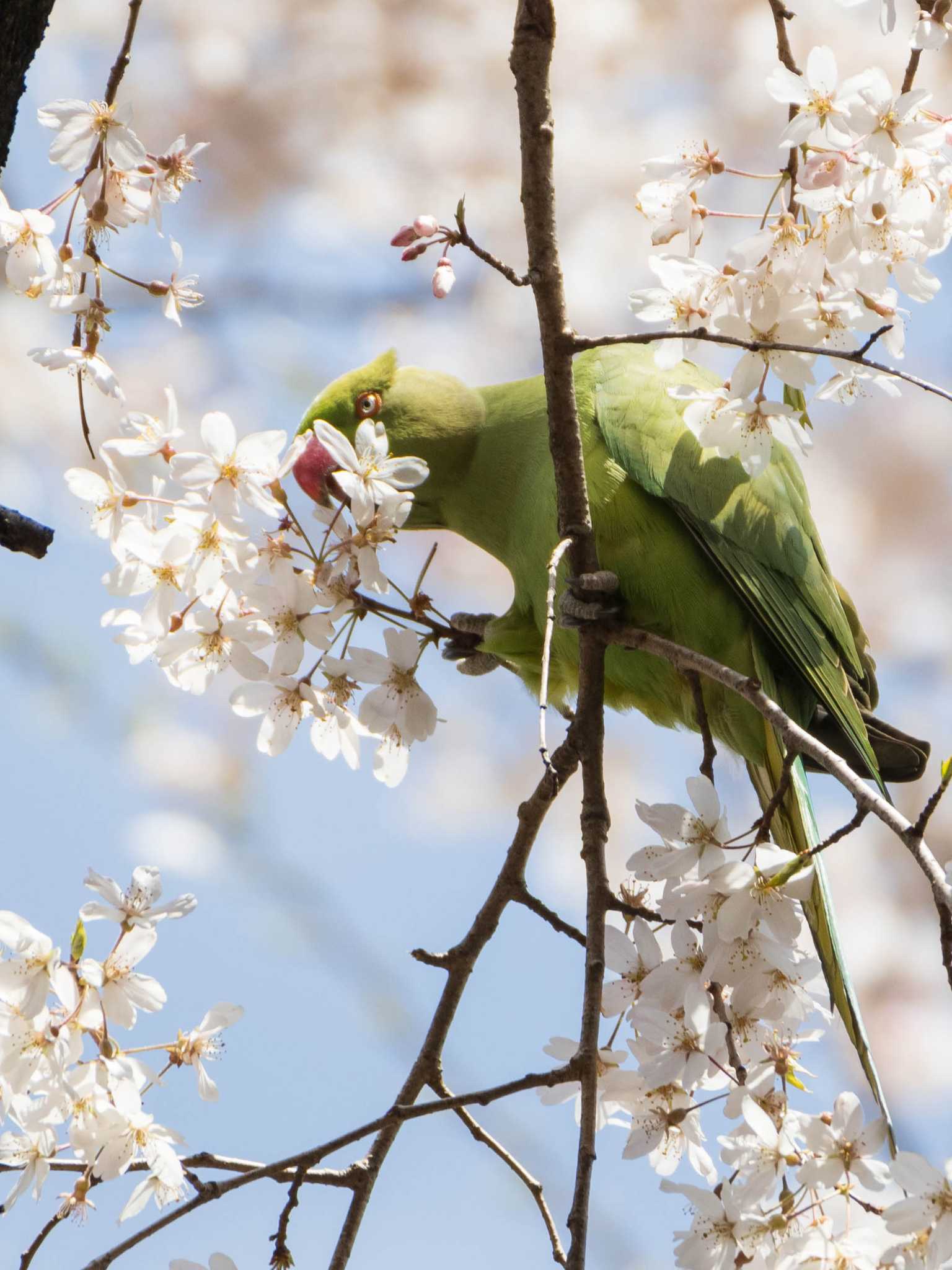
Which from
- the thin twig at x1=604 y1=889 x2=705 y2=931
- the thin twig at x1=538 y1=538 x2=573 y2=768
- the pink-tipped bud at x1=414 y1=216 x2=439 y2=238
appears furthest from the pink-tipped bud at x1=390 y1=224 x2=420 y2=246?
the thin twig at x1=604 y1=889 x2=705 y2=931

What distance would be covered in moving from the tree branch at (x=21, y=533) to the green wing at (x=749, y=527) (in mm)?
1028

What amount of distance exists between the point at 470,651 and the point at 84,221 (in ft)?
3.30

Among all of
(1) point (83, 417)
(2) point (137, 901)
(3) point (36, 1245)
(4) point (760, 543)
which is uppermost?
(4) point (760, 543)

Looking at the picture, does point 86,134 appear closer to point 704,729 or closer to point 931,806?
point 704,729

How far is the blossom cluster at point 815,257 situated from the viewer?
150 centimetres

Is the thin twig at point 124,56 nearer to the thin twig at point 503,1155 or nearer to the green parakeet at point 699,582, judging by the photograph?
the green parakeet at point 699,582

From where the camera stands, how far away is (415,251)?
5.01 ft

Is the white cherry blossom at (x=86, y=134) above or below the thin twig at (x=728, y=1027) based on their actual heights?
above

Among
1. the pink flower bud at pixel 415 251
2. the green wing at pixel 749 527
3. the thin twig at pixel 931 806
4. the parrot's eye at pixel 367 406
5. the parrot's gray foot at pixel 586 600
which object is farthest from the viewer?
the parrot's eye at pixel 367 406

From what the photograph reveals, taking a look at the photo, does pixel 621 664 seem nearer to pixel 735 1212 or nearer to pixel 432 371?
pixel 432 371

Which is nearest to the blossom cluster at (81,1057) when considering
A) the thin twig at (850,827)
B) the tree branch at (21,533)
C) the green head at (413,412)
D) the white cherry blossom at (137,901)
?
the white cherry blossom at (137,901)

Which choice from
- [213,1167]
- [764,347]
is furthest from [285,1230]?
[764,347]

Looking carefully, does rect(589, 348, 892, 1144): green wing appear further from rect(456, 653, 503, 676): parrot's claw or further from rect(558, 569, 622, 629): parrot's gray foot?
rect(456, 653, 503, 676): parrot's claw

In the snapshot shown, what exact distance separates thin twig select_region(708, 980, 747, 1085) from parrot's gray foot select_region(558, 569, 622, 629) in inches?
22.8
